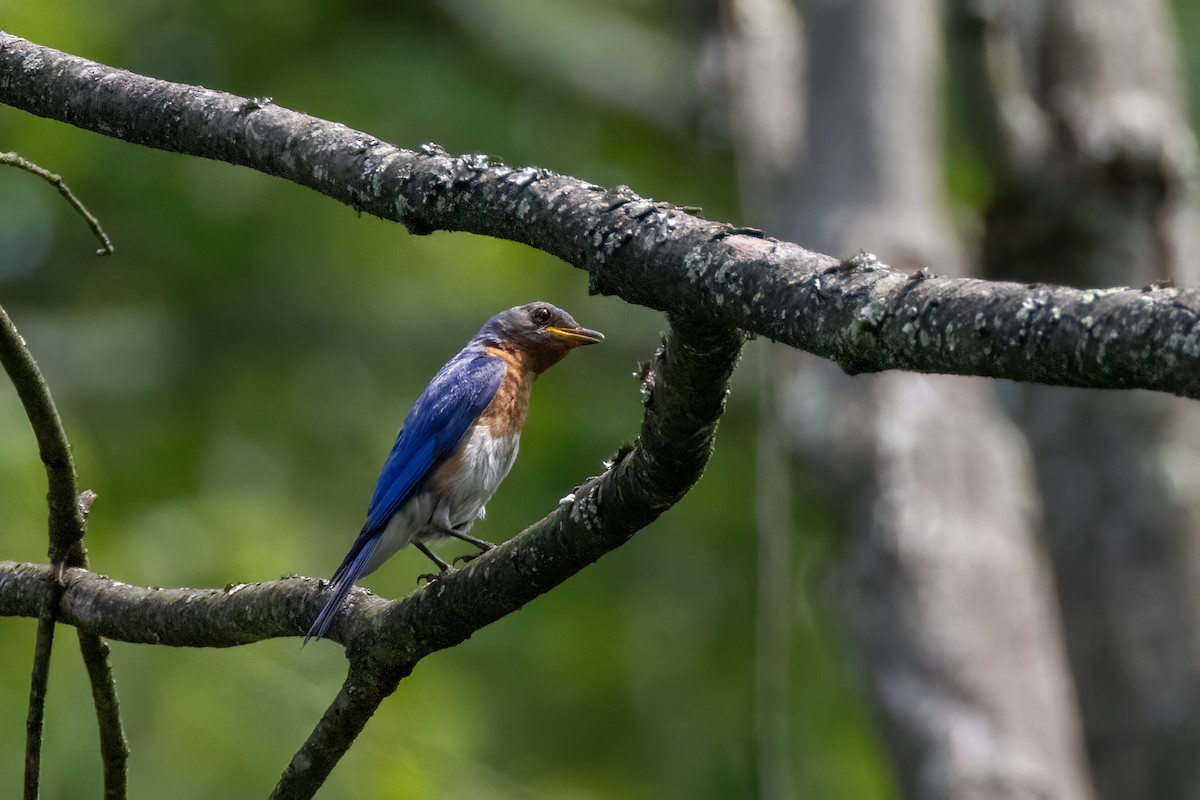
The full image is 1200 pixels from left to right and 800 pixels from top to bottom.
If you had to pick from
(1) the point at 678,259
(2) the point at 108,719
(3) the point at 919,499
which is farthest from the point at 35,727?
(3) the point at 919,499

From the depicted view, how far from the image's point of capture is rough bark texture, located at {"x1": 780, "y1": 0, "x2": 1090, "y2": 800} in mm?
7488

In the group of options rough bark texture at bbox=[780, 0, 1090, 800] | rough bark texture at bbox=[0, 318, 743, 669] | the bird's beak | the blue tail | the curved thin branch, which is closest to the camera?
rough bark texture at bbox=[0, 318, 743, 669]

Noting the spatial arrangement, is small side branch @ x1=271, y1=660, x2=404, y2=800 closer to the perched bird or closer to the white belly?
the perched bird

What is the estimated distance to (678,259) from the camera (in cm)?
220

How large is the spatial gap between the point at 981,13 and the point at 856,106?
3.06ft

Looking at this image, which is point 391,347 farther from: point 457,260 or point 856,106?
point 856,106

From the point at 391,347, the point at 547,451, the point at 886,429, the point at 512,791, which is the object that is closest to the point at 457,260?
the point at 391,347

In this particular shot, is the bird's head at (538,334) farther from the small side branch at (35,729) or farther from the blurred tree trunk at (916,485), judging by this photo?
the small side branch at (35,729)

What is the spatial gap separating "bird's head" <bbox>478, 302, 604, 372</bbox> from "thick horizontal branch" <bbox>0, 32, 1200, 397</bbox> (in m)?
2.85

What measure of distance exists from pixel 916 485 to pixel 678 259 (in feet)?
19.8

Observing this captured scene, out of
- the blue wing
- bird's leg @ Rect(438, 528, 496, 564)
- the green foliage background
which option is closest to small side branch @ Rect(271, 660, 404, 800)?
bird's leg @ Rect(438, 528, 496, 564)

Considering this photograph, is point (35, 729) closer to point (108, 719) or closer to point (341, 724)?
point (108, 719)

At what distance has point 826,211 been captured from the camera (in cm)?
864

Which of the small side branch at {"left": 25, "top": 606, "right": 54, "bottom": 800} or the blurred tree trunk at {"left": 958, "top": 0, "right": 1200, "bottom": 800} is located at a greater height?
the blurred tree trunk at {"left": 958, "top": 0, "right": 1200, "bottom": 800}
